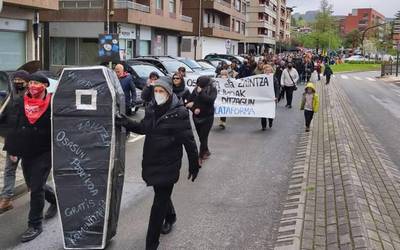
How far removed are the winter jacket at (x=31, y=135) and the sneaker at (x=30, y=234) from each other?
79 cm

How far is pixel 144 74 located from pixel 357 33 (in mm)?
147881

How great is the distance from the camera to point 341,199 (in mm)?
6906

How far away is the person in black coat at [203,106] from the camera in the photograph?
402 inches

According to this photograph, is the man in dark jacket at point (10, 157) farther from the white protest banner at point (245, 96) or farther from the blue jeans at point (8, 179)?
the white protest banner at point (245, 96)

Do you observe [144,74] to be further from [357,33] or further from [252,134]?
[357,33]

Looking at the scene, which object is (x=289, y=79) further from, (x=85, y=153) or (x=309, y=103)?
(x=85, y=153)

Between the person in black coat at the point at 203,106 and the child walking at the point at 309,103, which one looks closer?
the person in black coat at the point at 203,106

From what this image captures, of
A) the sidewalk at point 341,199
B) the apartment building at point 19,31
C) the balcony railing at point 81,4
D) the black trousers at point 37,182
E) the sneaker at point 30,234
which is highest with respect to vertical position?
the balcony railing at point 81,4

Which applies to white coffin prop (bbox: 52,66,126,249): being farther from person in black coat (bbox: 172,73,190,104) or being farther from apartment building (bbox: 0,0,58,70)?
apartment building (bbox: 0,0,58,70)

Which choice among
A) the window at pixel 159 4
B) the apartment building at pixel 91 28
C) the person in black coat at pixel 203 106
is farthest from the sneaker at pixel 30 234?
the window at pixel 159 4

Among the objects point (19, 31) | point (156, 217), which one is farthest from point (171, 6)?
point (156, 217)

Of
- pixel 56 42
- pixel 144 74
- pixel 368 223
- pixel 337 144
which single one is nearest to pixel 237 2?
pixel 56 42

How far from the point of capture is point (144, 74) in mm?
18312

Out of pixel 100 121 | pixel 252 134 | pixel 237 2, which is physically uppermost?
pixel 237 2
